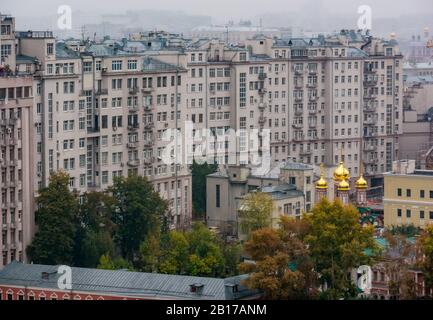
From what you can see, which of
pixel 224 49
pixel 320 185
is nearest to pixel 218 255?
pixel 320 185

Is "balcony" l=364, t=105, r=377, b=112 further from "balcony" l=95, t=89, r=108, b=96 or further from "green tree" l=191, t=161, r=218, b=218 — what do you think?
"balcony" l=95, t=89, r=108, b=96

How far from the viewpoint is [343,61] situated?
6788 centimetres

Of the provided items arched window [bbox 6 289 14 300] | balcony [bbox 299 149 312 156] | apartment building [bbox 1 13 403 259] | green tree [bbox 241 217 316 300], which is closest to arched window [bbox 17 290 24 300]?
arched window [bbox 6 289 14 300]

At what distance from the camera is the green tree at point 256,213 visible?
1937 inches

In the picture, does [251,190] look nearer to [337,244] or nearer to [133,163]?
[133,163]

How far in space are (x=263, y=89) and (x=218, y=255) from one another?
21165mm

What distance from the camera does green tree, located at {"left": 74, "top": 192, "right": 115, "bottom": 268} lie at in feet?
151

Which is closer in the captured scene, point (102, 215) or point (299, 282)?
point (299, 282)

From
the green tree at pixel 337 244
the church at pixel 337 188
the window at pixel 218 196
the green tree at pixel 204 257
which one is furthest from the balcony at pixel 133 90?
the green tree at pixel 337 244

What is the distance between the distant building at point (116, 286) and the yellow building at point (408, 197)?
38.0 feet

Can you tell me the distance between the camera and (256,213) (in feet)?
163

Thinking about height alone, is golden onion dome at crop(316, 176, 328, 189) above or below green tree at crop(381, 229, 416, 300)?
above

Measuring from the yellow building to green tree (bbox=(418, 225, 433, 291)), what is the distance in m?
9.52

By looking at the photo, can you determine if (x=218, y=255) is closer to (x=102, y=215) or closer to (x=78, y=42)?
(x=102, y=215)
